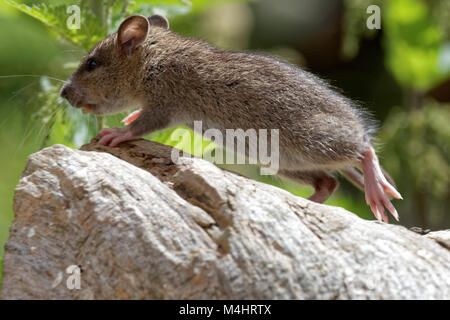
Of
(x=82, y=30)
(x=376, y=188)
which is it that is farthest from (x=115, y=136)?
(x=376, y=188)

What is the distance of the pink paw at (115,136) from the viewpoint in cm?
251

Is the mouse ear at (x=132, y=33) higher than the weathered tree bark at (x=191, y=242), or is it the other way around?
the mouse ear at (x=132, y=33)

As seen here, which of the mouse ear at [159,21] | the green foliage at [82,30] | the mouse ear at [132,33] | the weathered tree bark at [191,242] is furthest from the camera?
the mouse ear at [159,21]

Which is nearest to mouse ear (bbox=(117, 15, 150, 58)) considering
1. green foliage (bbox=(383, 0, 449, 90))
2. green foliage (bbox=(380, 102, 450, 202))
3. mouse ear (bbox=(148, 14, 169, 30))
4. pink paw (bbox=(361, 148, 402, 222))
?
mouse ear (bbox=(148, 14, 169, 30))

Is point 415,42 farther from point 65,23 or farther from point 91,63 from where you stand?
point 65,23

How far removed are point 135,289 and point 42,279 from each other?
35 cm

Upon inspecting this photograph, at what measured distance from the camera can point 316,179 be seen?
3.02 meters

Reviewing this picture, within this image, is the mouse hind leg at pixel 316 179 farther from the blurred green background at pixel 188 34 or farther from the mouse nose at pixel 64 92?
the mouse nose at pixel 64 92

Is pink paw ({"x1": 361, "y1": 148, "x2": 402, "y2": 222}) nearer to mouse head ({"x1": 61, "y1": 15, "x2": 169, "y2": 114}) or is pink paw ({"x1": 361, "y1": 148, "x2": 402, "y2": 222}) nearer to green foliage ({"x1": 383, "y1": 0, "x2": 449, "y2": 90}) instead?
mouse head ({"x1": 61, "y1": 15, "x2": 169, "y2": 114})

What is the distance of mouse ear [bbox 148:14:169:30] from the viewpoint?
319 cm

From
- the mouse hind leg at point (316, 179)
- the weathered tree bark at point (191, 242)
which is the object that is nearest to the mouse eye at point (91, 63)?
the weathered tree bark at point (191, 242)

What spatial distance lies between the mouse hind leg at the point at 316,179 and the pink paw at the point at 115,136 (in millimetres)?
831

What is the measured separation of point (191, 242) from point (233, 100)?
107 cm

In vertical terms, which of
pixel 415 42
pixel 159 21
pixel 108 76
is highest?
pixel 159 21
